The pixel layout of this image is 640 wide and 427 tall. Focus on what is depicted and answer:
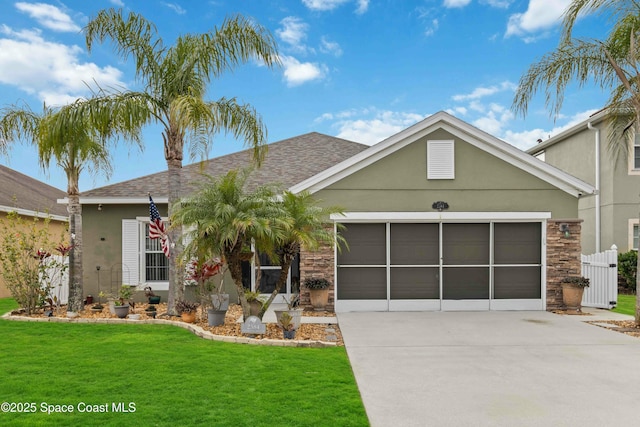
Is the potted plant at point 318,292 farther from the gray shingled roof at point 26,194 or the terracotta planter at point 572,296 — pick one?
the gray shingled roof at point 26,194

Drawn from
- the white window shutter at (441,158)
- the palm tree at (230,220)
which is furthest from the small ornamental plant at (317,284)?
the white window shutter at (441,158)

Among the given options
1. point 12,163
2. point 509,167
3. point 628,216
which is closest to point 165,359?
point 12,163

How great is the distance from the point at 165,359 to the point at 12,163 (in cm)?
886

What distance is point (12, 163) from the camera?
12.3 m

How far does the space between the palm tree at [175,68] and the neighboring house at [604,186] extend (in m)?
12.7

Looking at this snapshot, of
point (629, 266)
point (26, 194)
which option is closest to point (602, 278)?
point (629, 266)

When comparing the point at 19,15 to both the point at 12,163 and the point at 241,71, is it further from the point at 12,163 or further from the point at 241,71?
the point at 241,71

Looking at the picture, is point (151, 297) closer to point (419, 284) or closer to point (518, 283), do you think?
point (419, 284)

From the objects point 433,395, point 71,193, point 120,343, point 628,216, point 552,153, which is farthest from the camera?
point 552,153

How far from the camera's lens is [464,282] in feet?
39.4

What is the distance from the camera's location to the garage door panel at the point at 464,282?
1202 centimetres

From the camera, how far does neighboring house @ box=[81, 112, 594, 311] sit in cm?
1186

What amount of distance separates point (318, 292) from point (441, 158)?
15.7ft

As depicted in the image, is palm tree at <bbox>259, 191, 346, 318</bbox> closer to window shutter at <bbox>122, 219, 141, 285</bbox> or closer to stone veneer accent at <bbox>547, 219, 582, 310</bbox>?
window shutter at <bbox>122, 219, 141, 285</bbox>
